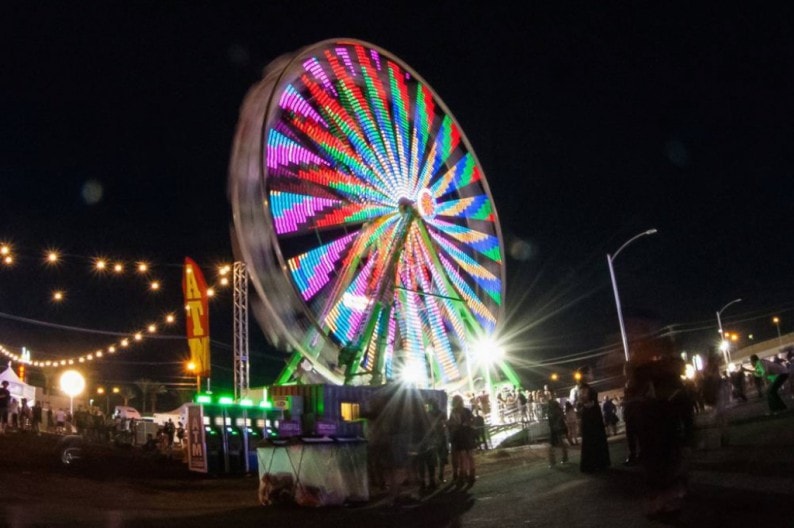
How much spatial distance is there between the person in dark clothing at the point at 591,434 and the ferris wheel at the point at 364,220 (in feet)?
37.3

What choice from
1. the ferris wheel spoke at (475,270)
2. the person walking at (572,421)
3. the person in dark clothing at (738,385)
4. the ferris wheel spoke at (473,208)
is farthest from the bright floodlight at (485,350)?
the person walking at (572,421)

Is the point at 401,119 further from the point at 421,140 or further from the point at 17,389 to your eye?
the point at 17,389

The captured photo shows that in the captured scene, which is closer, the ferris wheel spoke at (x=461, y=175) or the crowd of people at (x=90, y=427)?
the crowd of people at (x=90, y=427)

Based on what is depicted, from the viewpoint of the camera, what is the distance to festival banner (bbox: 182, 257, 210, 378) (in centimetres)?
2036

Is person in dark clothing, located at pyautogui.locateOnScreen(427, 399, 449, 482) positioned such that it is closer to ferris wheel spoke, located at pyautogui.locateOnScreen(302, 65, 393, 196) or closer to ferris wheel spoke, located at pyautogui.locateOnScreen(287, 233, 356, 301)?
ferris wheel spoke, located at pyautogui.locateOnScreen(287, 233, 356, 301)

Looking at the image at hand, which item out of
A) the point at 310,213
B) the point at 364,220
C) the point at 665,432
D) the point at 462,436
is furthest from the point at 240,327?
the point at 665,432

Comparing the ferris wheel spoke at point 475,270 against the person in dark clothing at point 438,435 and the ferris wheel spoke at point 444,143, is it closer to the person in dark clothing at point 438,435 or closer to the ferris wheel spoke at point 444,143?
the ferris wheel spoke at point 444,143

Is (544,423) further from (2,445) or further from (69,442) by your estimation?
(2,445)

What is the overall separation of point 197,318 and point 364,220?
630cm

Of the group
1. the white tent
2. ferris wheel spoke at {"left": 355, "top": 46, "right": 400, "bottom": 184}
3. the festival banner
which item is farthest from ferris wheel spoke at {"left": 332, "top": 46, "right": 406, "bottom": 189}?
the white tent

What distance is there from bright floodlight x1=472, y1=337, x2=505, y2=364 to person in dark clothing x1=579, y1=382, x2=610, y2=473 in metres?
19.9

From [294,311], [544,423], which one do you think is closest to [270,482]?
[294,311]

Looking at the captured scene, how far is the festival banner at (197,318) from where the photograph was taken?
20.4 m

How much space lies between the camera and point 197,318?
20.6 m
